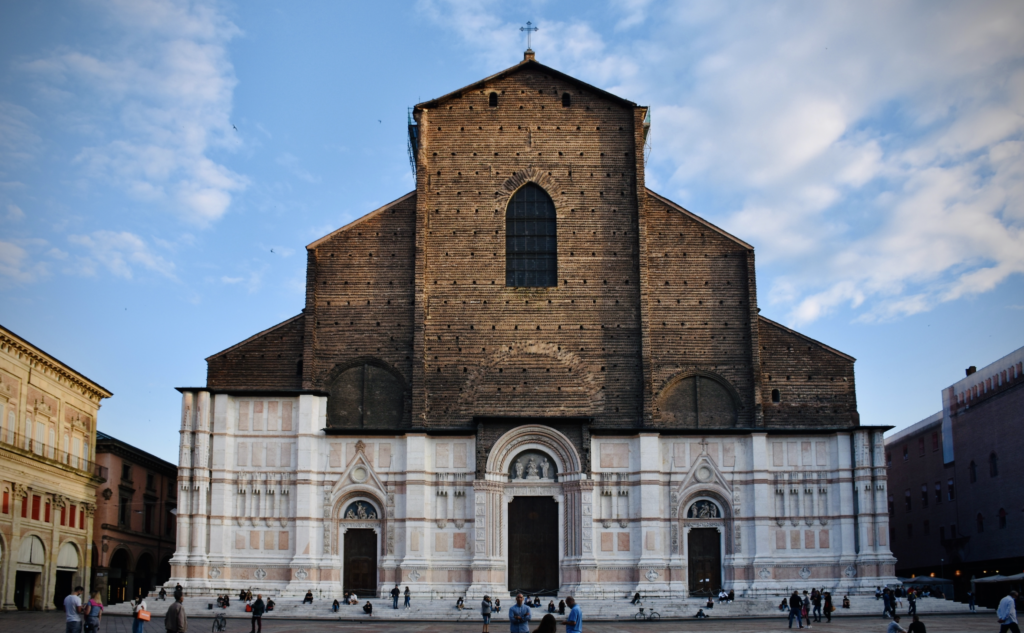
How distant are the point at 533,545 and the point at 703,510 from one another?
18.6 feet

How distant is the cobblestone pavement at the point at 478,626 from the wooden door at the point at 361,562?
4097 millimetres

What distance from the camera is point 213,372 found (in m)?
34.4

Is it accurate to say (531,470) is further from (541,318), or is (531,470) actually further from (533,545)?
(541,318)

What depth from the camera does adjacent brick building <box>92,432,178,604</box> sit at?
41.7 m

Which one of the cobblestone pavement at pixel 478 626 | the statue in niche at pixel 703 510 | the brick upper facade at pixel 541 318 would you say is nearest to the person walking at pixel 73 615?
the cobblestone pavement at pixel 478 626

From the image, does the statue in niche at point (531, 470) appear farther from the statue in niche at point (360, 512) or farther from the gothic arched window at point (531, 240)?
the gothic arched window at point (531, 240)

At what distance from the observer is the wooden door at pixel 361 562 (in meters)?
33.1

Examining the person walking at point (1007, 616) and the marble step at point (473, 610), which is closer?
the person walking at point (1007, 616)

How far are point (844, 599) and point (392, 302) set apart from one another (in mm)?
17180

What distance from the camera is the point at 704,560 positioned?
111ft

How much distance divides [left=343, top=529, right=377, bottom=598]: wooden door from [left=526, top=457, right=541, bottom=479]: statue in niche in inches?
209

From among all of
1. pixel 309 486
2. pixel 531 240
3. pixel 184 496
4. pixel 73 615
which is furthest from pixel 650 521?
pixel 73 615

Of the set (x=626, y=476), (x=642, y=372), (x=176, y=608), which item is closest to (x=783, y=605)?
(x=626, y=476)

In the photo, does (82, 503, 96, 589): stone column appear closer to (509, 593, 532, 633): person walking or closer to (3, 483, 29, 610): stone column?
(3, 483, 29, 610): stone column
